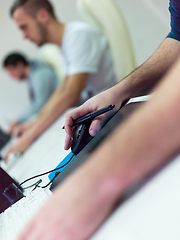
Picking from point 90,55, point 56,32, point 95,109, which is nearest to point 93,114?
point 95,109

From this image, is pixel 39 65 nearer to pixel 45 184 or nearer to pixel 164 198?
pixel 45 184

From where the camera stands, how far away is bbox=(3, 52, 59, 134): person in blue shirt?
128cm

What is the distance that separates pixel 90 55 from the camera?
2.59 ft

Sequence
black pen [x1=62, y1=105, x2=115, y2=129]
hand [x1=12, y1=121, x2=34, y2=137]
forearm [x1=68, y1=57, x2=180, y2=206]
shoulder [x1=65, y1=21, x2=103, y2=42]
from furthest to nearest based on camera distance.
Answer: hand [x1=12, y1=121, x2=34, y2=137]
shoulder [x1=65, y1=21, x2=103, y2=42]
black pen [x1=62, y1=105, x2=115, y2=129]
forearm [x1=68, y1=57, x2=180, y2=206]

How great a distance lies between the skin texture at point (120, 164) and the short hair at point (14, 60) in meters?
1.39

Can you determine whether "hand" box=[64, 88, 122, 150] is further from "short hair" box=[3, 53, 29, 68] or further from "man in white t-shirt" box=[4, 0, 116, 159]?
"short hair" box=[3, 53, 29, 68]

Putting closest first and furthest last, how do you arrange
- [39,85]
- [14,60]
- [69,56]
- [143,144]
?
1. [143,144]
2. [69,56]
3. [39,85]
4. [14,60]

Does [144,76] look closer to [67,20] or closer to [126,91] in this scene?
[126,91]

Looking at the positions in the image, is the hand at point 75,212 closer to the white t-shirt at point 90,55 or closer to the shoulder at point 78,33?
the white t-shirt at point 90,55

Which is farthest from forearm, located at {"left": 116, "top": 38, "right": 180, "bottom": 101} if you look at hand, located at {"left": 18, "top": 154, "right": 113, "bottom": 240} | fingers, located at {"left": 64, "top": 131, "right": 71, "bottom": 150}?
hand, located at {"left": 18, "top": 154, "right": 113, "bottom": 240}

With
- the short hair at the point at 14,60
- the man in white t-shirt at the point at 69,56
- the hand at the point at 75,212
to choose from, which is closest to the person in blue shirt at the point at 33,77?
the short hair at the point at 14,60

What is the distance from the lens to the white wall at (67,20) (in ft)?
3.13

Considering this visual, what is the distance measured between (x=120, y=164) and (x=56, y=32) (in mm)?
1014

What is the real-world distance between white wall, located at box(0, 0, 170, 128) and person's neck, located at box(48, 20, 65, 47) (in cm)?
19
